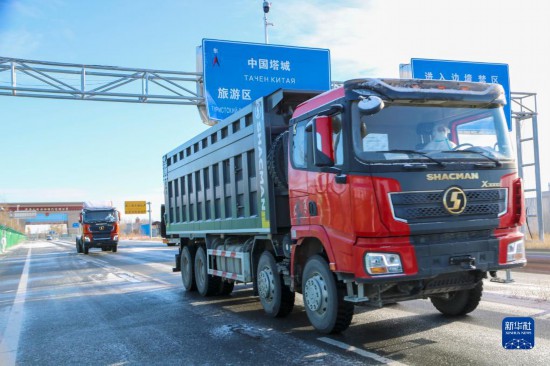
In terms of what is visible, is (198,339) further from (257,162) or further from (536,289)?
(536,289)

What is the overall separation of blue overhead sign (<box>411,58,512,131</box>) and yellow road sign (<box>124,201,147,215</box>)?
61827 mm

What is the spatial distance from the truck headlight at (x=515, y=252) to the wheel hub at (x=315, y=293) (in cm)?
209

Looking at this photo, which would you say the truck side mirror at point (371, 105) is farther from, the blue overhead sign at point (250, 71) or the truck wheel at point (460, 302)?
the blue overhead sign at point (250, 71)

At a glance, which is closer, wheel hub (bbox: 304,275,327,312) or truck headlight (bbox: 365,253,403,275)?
truck headlight (bbox: 365,253,403,275)

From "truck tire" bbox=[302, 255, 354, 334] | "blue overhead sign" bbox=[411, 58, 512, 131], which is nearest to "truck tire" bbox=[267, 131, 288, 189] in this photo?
"truck tire" bbox=[302, 255, 354, 334]

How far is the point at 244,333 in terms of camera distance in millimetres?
6387

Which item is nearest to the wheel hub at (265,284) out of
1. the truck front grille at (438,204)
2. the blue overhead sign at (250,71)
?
the truck front grille at (438,204)

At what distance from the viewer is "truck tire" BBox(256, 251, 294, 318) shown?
696 cm

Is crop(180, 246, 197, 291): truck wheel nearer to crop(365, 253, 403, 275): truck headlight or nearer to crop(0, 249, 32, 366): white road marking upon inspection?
crop(0, 249, 32, 366): white road marking

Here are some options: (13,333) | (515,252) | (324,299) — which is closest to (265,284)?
(324,299)

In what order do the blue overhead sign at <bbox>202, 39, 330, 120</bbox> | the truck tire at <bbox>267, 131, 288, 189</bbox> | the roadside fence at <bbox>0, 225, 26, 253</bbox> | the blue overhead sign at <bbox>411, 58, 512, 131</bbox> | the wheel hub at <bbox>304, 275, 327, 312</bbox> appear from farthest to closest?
1. the roadside fence at <bbox>0, 225, 26, 253</bbox>
2. the blue overhead sign at <bbox>411, 58, 512, 131</bbox>
3. the blue overhead sign at <bbox>202, 39, 330, 120</bbox>
4. the truck tire at <bbox>267, 131, 288, 189</bbox>
5. the wheel hub at <bbox>304, 275, 327, 312</bbox>

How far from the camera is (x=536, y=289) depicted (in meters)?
8.79

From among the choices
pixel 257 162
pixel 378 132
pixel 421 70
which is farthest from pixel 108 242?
pixel 378 132

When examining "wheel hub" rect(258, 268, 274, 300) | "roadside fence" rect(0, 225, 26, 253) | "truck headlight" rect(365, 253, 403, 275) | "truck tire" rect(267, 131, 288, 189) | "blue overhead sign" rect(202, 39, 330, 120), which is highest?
"blue overhead sign" rect(202, 39, 330, 120)
